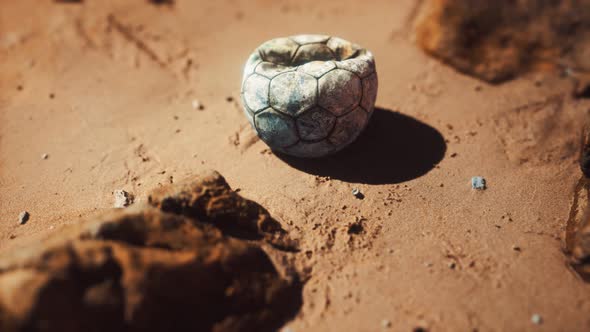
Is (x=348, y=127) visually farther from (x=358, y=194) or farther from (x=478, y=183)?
(x=478, y=183)

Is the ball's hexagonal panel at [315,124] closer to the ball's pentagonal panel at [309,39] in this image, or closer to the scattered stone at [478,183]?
the ball's pentagonal panel at [309,39]

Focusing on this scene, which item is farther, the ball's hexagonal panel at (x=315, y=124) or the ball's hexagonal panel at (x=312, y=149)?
the ball's hexagonal panel at (x=312, y=149)

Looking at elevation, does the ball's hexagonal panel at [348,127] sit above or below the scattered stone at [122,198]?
above

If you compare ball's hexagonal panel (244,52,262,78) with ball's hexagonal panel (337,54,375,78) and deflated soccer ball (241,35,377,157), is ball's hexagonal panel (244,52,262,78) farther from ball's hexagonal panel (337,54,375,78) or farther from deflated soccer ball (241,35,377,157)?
ball's hexagonal panel (337,54,375,78)

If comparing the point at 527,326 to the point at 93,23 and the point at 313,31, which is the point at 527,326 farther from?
the point at 93,23

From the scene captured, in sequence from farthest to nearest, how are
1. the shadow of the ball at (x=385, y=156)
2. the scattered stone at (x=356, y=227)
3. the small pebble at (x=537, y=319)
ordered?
the shadow of the ball at (x=385, y=156), the scattered stone at (x=356, y=227), the small pebble at (x=537, y=319)

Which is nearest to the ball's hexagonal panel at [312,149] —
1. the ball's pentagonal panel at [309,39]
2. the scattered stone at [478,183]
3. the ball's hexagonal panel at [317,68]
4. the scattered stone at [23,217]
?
the ball's hexagonal panel at [317,68]

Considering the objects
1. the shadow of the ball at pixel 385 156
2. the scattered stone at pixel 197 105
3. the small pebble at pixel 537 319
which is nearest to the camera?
the small pebble at pixel 537 319
